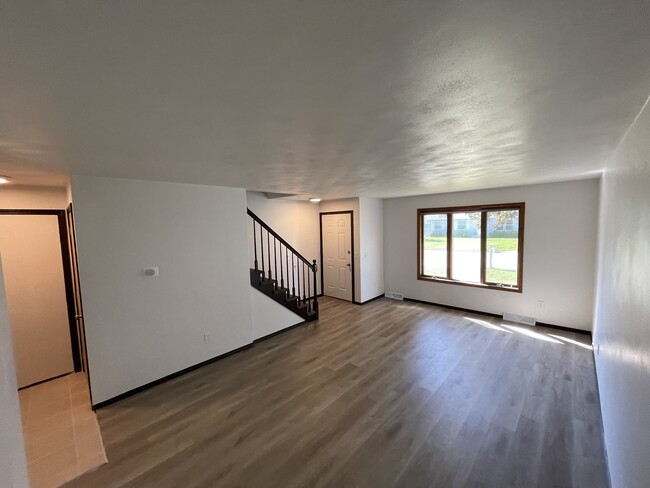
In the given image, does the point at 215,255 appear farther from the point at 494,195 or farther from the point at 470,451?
the point at 494,195

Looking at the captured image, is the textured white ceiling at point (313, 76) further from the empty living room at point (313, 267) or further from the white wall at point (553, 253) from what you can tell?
the white wall at point (553, 253)

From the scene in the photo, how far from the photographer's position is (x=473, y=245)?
537cm

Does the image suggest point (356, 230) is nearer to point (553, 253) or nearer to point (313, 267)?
point (313, 267)

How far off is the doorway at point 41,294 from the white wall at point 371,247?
4.74 meters

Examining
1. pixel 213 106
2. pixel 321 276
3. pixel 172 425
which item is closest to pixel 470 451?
pixel 172 425

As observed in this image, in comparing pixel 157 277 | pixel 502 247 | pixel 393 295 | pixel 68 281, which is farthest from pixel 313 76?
pixel 393 295

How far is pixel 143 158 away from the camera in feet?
7.43

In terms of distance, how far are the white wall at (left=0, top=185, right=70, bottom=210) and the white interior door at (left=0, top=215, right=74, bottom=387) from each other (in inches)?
5.4

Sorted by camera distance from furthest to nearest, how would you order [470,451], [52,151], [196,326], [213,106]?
[196,326] < [470,451] < [52,151] < [213,106]

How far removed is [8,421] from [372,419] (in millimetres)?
2544

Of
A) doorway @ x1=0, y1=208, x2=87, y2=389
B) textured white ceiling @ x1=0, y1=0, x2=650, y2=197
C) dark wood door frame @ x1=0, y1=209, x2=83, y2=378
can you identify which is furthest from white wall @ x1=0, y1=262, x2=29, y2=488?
dark wood door frame @ x1=0, y1=209, x2=83, y2=378

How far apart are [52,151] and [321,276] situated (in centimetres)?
547

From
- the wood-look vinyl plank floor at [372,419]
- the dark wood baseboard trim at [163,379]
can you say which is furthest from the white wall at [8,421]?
the dark wood baseboard trim at [163,379]

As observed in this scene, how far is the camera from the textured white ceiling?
76 centimetres
